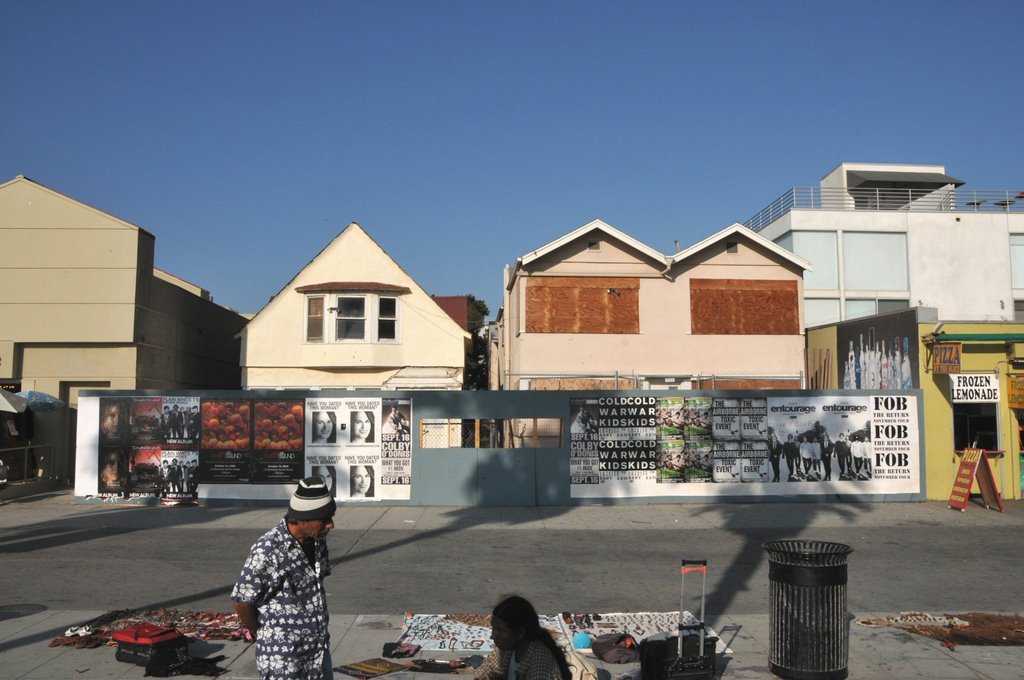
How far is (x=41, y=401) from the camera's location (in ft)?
69.7

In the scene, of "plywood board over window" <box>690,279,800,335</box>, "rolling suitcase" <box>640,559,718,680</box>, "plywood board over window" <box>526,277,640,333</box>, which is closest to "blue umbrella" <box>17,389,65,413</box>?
"plywood board over window" <box>526,277,640,333</box>

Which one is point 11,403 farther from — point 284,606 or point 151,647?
point 284,606

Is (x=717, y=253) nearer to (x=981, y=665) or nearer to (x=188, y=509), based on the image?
(x=188, y=509)

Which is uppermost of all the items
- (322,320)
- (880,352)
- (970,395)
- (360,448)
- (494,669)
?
(322,320)

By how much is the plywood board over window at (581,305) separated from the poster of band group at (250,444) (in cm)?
832

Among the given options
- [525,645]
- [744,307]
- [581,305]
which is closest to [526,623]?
[525,645]

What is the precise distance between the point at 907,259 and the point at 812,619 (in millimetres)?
30617

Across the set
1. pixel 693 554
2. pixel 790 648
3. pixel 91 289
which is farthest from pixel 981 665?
pixel 91 289

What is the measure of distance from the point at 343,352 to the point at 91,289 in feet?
26.7

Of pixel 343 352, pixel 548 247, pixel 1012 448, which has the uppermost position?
pixel 548 247

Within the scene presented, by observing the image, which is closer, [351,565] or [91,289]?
[351,565]

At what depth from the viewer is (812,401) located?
18734 millimetres

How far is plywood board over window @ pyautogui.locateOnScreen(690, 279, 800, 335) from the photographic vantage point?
26.4m

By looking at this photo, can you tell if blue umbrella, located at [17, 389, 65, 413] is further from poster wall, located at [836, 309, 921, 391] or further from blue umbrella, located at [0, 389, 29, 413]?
poster wall, located at [836, 309, 921, 391]
